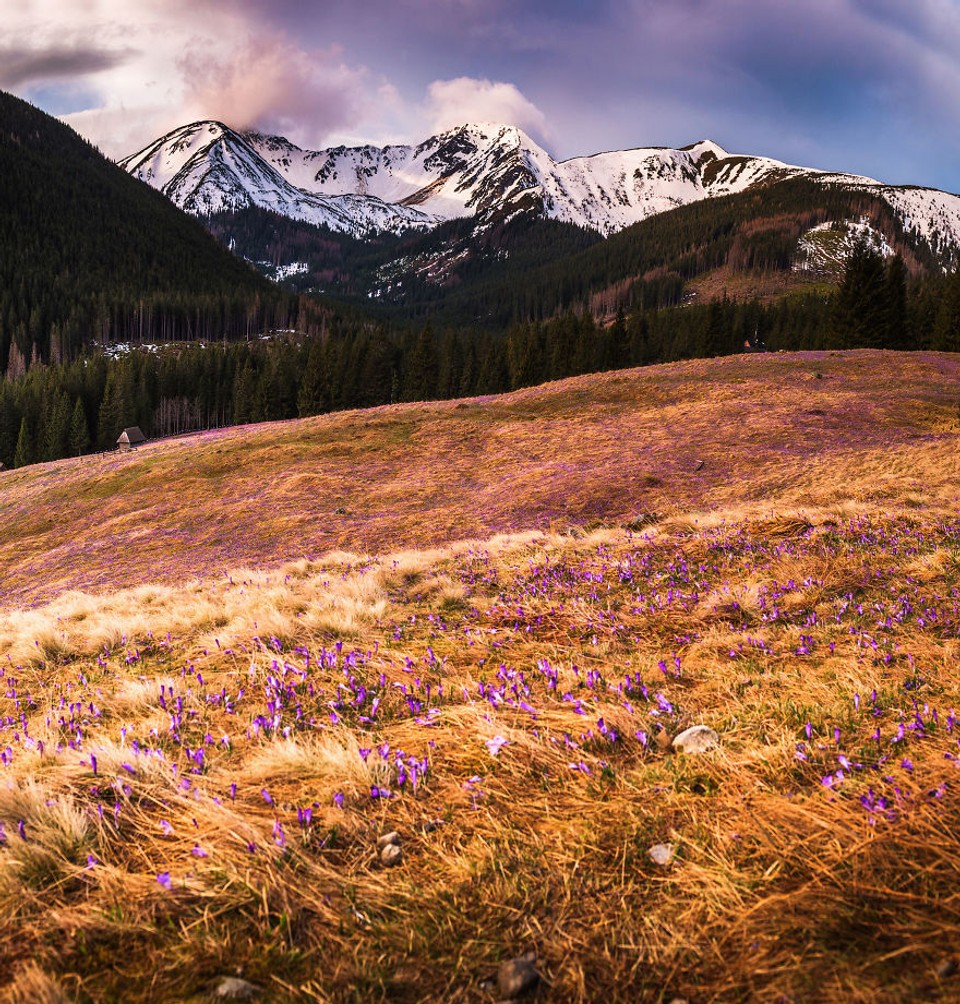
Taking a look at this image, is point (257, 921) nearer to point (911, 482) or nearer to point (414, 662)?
point (414, 662)

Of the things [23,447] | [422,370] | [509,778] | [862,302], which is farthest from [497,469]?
[23,447]

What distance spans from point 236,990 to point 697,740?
2.38 metres

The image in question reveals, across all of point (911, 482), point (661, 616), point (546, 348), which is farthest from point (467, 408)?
point (546, 348)

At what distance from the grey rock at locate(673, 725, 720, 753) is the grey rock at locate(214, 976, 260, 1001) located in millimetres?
2231

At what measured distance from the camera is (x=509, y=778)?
2.79 meters

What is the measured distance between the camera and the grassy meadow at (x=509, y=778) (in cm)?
174

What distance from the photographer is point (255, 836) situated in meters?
2.27

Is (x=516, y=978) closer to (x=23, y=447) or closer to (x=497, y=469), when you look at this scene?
(x=497, y=469)

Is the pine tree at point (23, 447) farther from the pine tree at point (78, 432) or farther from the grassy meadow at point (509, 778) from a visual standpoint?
the grassy meadow at point (509, 778)

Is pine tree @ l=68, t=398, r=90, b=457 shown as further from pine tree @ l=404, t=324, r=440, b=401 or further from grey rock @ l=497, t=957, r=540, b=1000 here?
grey rock @ l=497, t=957, r=540, b=1000

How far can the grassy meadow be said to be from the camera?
1.74 m

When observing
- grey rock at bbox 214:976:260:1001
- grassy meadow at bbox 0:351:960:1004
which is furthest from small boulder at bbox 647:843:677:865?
grey rock at bbox 214:976:260:1001

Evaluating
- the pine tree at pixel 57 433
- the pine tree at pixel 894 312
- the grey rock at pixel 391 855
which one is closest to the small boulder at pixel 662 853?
the grey rock at pixel 391 855

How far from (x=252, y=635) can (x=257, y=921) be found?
381cm
